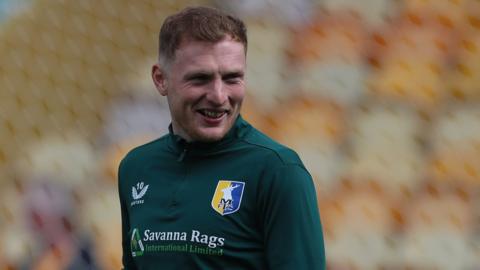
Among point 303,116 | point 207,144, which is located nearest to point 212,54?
point 207,144

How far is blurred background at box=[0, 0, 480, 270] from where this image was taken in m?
3.34

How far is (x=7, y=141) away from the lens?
3582 mm

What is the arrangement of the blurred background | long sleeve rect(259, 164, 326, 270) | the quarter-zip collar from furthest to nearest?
1. the blurred background
2. the quarter-zip collar
3. long sleeve rect(259, 164, 326, 270)

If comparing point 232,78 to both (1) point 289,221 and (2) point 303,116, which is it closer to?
(1) point 289,221

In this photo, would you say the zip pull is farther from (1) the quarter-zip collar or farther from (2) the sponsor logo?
(2) the sponsor logo

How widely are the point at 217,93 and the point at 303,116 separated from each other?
1850 millimetres

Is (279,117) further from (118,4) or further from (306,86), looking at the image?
(118,4)

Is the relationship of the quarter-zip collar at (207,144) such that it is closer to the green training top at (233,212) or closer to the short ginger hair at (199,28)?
the green training top at (233,212)

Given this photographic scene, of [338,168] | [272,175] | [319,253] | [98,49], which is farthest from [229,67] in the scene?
[98,49]

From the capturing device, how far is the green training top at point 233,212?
→ 157cm

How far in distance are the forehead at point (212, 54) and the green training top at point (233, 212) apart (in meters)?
0.15

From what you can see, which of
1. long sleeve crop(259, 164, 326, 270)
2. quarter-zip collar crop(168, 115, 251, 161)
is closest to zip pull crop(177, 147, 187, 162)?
quarter-zip collar crop(168, 115, 251, 161)

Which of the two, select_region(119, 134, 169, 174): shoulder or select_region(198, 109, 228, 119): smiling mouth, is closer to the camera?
select_region(198, 109, 228, 119): smiling mouth

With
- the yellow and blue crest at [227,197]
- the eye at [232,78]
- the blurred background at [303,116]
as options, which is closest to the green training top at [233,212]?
the yellow and blue crest at [227,197]
